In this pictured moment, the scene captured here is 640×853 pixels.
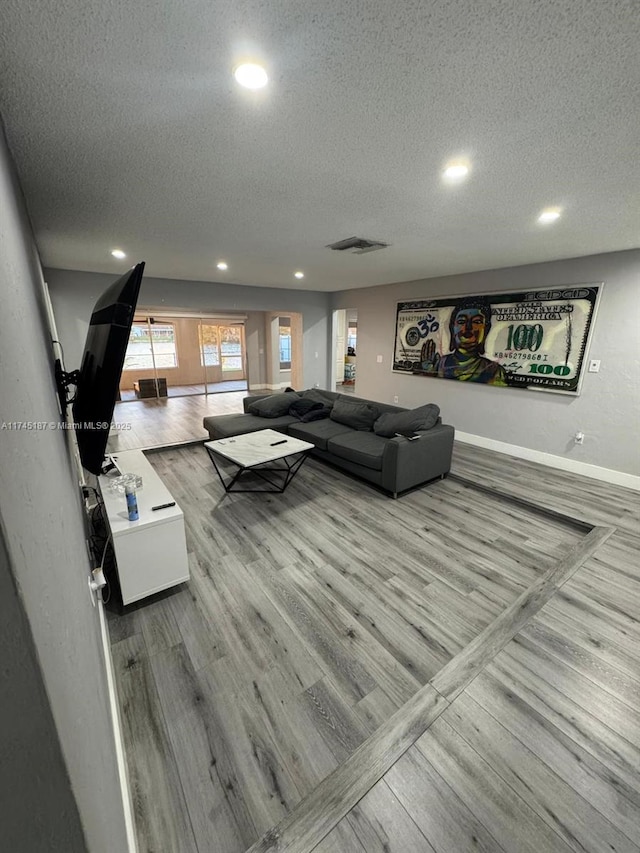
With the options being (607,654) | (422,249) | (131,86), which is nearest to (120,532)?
(131,86)

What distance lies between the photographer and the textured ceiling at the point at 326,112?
950 millimetres

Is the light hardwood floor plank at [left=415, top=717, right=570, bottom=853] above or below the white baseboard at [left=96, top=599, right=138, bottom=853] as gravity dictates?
below

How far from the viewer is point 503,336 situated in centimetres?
460

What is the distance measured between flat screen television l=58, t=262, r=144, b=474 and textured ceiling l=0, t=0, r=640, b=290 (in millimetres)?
652

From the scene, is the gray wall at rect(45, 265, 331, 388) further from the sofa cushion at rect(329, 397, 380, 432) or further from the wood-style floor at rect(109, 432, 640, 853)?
the wood-style floor at rect(109, 432, 640, 853)

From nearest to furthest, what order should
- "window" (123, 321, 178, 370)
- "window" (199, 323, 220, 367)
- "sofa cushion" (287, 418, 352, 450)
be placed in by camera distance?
"sofa cushion" (287, 418, 352, 450), "window" (123, 321, 178, 370), "window" (199, 323, 220, 367)

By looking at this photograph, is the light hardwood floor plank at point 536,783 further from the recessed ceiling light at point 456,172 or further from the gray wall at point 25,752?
the recessed ceiling light at point 456,172

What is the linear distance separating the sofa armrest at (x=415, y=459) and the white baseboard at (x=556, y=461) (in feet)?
4.68

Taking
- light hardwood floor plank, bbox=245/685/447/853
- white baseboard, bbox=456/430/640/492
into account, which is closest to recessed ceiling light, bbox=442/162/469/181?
light hardwood floor plank, bbox=245/685/447/853

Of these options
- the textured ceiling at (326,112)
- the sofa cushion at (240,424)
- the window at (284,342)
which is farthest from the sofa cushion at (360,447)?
the window at (284,342)

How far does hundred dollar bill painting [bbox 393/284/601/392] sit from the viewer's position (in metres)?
4.00

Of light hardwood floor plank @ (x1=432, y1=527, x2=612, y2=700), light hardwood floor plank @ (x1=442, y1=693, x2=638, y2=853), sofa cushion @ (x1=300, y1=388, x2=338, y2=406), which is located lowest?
light hardwood floor plank @ (x1=442, y1=693, x2=638, y2=853)

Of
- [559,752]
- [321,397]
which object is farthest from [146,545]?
[321,397]

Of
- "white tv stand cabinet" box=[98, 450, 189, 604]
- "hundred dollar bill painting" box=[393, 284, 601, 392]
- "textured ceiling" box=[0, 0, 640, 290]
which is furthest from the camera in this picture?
"hundred dollar bill painting" box=[393, 284, 601, 392]
